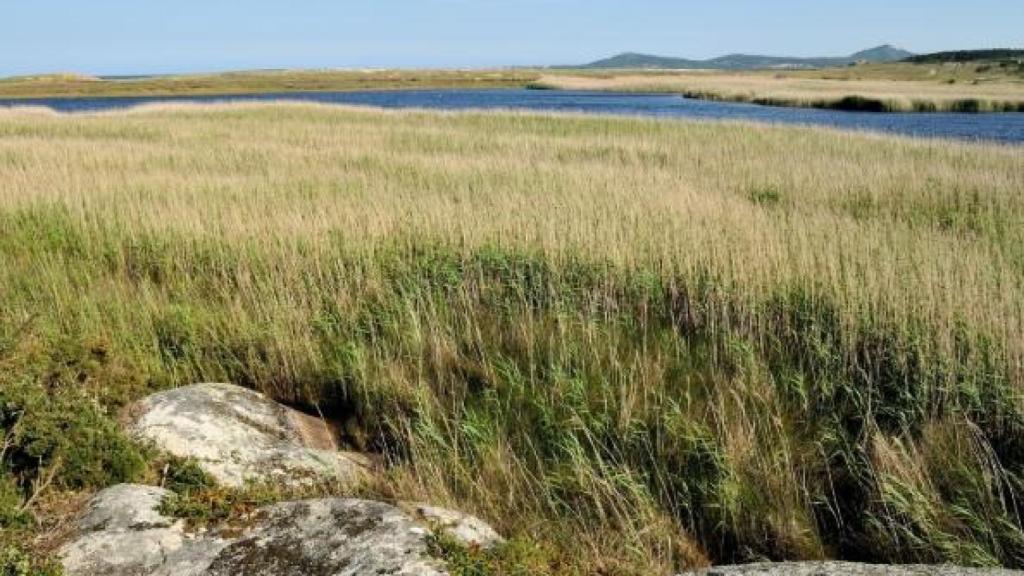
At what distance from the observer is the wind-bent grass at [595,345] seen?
12.4 ft

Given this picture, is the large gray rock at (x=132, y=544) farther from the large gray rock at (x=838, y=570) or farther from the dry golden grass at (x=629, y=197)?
the dry golden grass at (x=629, y=197)

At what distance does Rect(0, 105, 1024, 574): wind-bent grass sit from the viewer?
379 cm

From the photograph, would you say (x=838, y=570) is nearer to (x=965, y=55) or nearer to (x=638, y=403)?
(x=638, y=403)

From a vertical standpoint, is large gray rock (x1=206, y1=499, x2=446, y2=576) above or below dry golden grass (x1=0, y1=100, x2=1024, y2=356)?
below

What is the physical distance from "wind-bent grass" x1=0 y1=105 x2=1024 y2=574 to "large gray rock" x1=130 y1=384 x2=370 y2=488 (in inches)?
11.5

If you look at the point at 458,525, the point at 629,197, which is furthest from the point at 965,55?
the point at 458,525

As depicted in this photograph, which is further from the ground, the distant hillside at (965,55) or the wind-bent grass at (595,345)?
the distant hillside at (965,55)

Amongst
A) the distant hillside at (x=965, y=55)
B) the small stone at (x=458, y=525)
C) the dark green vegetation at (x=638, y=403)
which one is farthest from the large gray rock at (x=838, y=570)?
the distant hillside at (x=965, y=55)

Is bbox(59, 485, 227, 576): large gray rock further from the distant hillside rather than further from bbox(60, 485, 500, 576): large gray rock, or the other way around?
the distant hillside

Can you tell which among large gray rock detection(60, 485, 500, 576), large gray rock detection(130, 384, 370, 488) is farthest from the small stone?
large gray rock detection(130, 384, 370, 488)

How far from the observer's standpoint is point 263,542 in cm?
313

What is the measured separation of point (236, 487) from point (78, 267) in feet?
18.1

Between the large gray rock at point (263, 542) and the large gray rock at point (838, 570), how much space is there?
1.01 metres

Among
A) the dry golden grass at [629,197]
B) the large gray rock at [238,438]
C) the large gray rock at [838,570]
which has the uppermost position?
Result: the dry golden grass at [629,197]
